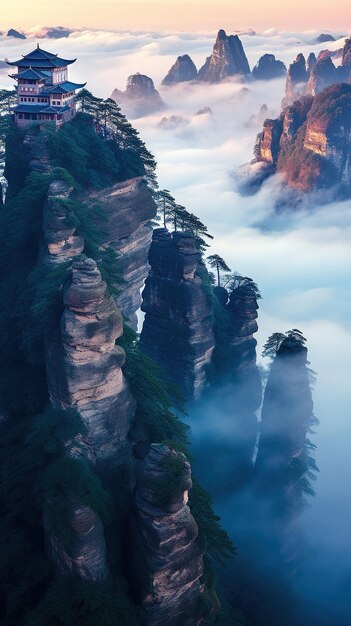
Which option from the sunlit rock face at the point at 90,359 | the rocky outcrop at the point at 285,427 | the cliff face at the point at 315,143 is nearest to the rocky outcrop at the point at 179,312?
the rocky outcrop at the point at 285,427

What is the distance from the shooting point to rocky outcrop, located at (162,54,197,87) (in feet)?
600

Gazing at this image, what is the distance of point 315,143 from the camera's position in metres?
96.4

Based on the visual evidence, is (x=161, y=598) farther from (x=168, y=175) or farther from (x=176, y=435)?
(x=168, y=175)

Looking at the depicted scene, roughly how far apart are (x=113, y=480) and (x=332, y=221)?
304ft

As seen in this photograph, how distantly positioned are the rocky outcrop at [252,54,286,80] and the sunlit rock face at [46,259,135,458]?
16792 cm

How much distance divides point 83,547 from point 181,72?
180m

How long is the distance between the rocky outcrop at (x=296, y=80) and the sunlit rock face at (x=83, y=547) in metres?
143

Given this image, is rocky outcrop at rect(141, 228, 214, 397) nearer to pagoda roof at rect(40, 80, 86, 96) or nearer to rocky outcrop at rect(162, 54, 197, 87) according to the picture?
pagoda roof at rect(40, 80, 86, 96)

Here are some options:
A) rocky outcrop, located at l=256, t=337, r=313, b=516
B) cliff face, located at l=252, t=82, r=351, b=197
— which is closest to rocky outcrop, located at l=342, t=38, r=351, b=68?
cliff face, located at l=252, t=82, r=351, b=197

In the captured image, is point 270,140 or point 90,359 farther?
point 270,140

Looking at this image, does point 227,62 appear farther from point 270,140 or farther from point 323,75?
point 270,140

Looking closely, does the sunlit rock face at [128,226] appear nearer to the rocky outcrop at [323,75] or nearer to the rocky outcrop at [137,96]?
the rocky outcrop at [323,75]

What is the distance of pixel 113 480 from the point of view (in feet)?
84.7

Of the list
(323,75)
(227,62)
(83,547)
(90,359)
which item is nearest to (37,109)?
(90,359)
